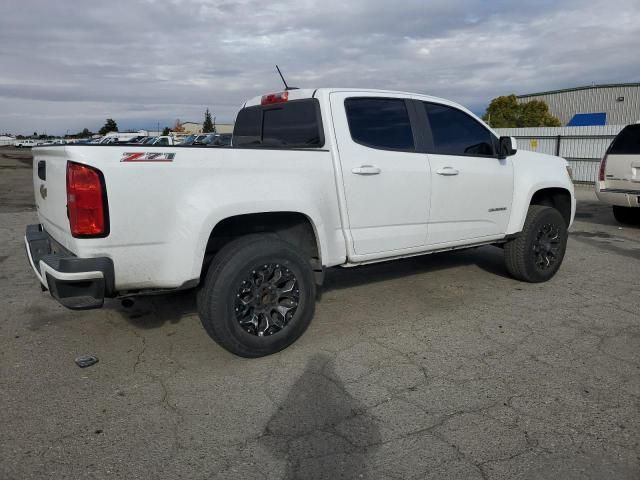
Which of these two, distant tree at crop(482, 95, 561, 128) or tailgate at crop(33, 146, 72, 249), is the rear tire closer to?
tailgate at crop(33, 146, 72, 249)

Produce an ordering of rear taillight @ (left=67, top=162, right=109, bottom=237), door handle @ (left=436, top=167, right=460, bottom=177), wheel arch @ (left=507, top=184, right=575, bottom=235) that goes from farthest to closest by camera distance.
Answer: wheel arch @ (left=507, top=184, right=575, bottom=235)
door handle @ (left=436, top=167, right=460, bottom=177)
rear taillight @ (left=67, top=162, right=109, bottom=237)

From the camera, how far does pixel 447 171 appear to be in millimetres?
4633

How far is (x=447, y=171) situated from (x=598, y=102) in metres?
42.0

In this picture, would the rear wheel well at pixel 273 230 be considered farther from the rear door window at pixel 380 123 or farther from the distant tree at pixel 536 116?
the distant tree at pixel 536 116

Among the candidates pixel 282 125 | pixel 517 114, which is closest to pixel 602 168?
pixel 282 125

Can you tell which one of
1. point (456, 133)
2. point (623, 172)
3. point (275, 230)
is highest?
point (456, 133)

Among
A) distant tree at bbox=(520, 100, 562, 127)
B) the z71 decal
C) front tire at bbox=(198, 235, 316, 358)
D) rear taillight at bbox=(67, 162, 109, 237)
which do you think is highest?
distant tree at bbox=(520, 100, 562, 127)

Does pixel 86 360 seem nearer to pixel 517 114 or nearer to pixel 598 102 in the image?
pixel 517 114

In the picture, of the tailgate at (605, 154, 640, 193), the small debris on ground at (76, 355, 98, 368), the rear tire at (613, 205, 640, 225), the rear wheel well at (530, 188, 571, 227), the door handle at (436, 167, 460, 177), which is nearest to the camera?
the small debris on ground at (76, 355, 98, 368)

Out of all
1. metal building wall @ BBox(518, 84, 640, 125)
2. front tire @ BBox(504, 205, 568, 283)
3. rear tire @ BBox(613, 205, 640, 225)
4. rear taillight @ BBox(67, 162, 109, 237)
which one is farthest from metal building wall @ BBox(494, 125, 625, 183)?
metal building wall @ BBox(518, 84, 640, 125)

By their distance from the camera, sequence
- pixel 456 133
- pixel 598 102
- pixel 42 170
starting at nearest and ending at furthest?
1. pixel 42 170
2. pixel 456 133
3. pixel 598 102

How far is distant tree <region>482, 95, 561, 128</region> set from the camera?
3556 cm

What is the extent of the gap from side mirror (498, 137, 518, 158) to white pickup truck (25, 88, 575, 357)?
19 mm

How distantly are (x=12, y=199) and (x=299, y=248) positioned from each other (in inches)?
500
